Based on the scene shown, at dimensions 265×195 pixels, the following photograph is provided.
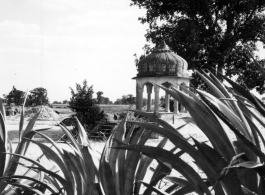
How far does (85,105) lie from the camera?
14102mm

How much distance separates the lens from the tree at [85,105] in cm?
1402

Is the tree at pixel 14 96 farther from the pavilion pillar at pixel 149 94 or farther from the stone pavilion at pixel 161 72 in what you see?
the stone pavilion at pixel 161 72

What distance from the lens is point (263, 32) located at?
21.0 meters

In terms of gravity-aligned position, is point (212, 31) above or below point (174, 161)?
above

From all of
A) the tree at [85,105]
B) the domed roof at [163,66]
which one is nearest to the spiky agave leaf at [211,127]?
the tree at [85,105]

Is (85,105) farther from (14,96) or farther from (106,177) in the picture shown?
(14,96)

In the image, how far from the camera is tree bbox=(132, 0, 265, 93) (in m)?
20.2

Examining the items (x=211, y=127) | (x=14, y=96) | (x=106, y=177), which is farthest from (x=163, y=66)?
(x=14, y=96)

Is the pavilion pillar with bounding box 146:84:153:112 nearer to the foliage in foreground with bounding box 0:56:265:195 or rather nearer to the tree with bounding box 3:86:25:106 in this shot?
the foliage in foreground with bounding box 0:56:265:195

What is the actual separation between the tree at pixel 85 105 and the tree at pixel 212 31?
23.3 feet

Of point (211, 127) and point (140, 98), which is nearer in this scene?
point (211, 127)

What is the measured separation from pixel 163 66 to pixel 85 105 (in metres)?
4.74

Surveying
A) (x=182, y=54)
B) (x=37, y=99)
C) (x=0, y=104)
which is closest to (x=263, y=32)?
(x=182, y=54)

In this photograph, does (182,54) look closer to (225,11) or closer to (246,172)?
(225,11)
